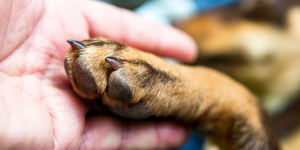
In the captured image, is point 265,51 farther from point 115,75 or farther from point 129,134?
point 115,75

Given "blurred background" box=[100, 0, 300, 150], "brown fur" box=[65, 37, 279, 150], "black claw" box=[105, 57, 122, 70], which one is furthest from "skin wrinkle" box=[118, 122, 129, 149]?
"blurred background" box=[100, 0, 300, 150]

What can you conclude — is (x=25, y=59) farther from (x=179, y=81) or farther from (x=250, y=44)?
(x=250, y=44)

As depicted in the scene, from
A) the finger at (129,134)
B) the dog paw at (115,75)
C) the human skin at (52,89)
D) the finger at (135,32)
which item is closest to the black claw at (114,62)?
the dog paw at (115,75)

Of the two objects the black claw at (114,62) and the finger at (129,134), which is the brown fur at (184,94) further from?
the finger at (129,134)

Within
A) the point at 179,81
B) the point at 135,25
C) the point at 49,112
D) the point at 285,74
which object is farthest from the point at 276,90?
the point at 49,112

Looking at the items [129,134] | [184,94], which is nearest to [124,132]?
[129,134]

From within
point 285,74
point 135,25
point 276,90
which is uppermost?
point 135,25

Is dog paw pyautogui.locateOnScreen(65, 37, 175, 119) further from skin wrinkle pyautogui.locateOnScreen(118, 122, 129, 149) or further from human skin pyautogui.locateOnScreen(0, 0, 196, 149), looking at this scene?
skin wrinkle pyautogui.locateOnScreen(118, 122, 129, 149)
